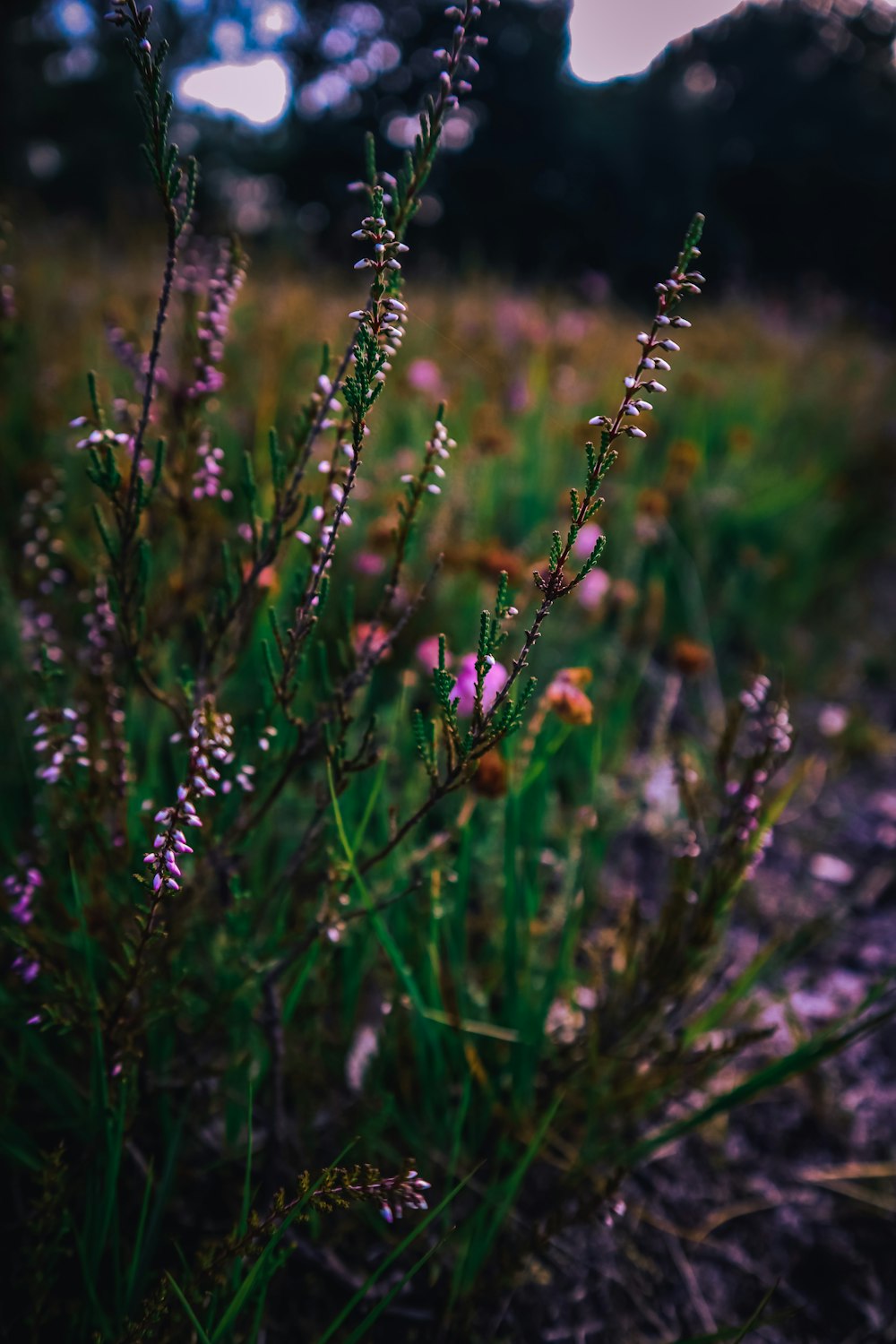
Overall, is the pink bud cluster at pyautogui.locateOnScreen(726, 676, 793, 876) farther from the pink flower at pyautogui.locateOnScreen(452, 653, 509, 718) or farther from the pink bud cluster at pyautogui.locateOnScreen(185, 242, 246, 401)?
the pink bud cluster at pyautogui.locateOnScreen(185, 242, 246, 401)

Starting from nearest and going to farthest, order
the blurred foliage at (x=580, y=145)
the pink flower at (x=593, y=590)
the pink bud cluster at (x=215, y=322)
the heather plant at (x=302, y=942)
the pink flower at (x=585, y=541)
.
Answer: the heather plant at (x=302, y=942)
the pink bud cluster at (x=215, y=322)
the pink flower at (x=593, y=590)
the pink flower at (x=585, y=541)
the blurred foliage at (x=580, y=145)

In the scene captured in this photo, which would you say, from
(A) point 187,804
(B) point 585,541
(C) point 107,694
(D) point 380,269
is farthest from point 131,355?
(B) point 585,541

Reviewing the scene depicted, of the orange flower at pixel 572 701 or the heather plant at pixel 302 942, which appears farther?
the orange flower at pixel 572 701

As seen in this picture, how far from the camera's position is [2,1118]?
77 cm

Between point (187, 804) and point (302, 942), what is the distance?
0.91ft

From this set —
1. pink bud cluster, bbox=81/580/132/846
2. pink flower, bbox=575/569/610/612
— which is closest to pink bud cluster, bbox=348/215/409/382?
pink bud cluster, bbox=81/580/132/846

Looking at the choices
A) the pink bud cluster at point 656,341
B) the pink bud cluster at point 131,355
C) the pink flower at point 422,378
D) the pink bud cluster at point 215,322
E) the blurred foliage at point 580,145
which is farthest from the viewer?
the blurred foliage at point 580,145

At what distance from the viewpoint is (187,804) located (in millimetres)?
626

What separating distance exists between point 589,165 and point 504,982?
1825 cm

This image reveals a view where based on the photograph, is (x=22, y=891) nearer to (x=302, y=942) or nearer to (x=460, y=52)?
(x=302, y=942)

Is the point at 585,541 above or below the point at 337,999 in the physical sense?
above

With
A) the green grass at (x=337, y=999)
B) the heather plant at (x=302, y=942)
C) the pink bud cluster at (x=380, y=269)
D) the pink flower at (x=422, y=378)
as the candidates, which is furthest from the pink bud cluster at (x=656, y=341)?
the pink flower at (x=422, y=378)

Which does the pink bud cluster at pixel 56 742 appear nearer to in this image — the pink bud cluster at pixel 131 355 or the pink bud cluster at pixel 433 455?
the pink bud cluster at pixel 433 455

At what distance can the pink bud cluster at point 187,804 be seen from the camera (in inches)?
24.1
